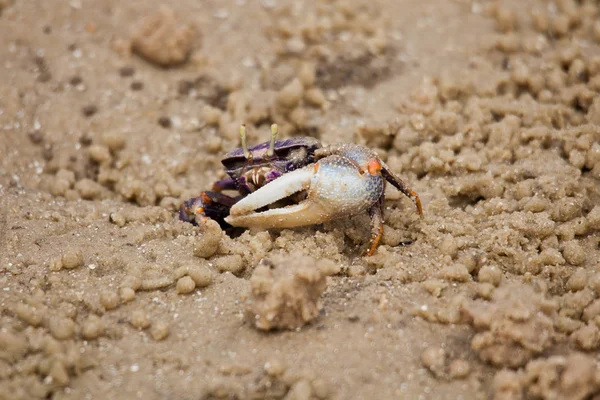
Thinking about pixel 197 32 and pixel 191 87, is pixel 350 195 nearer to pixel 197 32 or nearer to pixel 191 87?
pixel 191 87

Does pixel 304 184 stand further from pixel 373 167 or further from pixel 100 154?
pixel 100 154

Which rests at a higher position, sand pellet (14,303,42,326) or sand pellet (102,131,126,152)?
sand pellet (14,303,42,326)

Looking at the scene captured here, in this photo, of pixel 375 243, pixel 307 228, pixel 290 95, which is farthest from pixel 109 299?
pixel 290 95

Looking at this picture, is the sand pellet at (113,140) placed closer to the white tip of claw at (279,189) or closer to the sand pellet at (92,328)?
the white tip of claw at (279,189)

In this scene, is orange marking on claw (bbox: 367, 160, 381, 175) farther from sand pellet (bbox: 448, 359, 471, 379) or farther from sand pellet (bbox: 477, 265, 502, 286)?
sand pellet (bbox: 448, 359, 471, 379)

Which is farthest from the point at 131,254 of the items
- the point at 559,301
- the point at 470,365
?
the point at 559,301

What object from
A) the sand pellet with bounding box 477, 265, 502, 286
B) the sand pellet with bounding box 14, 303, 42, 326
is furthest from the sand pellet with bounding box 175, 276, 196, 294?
the sand pellet with bounding box 477, 265, 502, 286

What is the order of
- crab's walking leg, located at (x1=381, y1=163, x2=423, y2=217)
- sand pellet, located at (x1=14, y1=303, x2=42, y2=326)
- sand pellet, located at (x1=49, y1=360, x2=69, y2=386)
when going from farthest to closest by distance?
crab's walking leg, located at (x1=381, y1=163, x2=423, y2=217), sand pellet, located at (x1=14, y1=303, x2=42, y2=326), sand pellet, located at (x1=49, y1=360, x2=69, y2=386)
